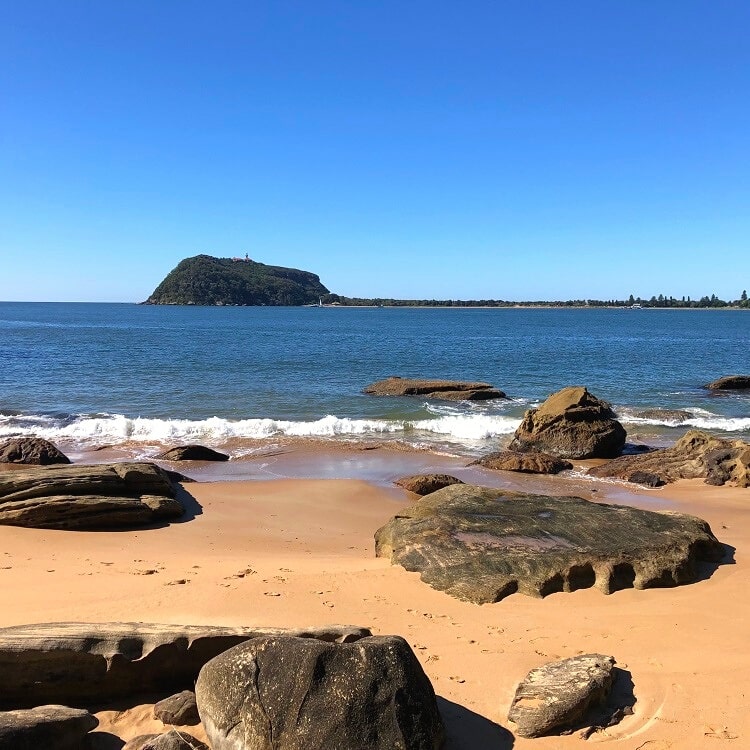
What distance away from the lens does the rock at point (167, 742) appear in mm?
4172

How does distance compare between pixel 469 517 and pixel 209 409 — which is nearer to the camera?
pixel 469 517

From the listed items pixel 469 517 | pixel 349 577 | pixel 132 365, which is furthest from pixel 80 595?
pixel 132 365

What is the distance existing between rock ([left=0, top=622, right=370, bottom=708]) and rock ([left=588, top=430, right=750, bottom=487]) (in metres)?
12.0

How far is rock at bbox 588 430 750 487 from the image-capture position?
1438cm

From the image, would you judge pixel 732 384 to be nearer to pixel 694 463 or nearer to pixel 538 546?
pixel 694 463

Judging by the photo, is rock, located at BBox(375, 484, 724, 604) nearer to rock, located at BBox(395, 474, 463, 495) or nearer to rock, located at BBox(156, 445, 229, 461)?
rock, located at BBox(395, 474, 463, 495)

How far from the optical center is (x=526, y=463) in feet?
51.6

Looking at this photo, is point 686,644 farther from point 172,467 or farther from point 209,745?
Answer: point 172,467

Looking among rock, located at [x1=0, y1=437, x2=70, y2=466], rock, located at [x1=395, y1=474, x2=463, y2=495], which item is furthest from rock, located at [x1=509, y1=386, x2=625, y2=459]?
rock, located at [x1=0, y1=437, x2=70, y2=466]

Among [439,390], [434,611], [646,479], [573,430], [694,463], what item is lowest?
[646,479]

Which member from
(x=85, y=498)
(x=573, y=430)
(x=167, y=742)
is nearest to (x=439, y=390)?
(x=573, y=430)

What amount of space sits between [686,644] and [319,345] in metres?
52.7

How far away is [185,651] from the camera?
512 cm

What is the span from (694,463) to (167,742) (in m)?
14.4
